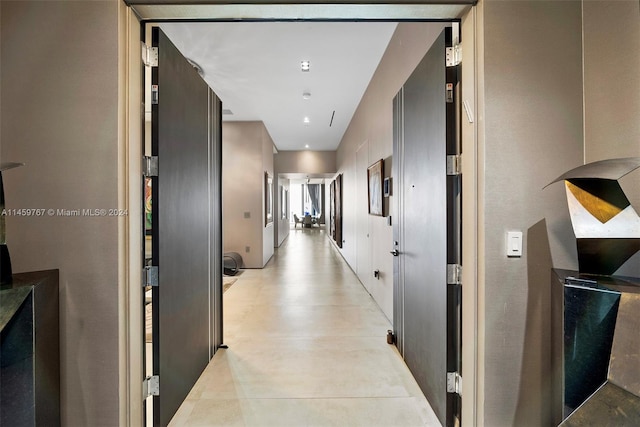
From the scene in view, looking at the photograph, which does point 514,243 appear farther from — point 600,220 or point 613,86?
point 613,86

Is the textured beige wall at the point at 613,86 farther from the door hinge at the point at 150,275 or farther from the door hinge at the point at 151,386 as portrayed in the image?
the door hinge at the point at 151,386

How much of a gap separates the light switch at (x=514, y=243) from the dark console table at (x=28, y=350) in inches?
87.1

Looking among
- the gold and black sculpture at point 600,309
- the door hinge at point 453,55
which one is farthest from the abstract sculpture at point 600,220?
the door hinge at point 453,55

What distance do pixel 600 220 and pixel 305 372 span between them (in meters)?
2.17

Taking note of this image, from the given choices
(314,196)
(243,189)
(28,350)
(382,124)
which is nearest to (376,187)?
(382,124)

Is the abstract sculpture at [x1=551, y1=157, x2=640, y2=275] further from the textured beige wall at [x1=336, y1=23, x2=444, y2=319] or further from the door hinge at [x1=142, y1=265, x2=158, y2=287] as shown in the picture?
the door hinge at [x1=142, y1=265, x2=158, y2=287]

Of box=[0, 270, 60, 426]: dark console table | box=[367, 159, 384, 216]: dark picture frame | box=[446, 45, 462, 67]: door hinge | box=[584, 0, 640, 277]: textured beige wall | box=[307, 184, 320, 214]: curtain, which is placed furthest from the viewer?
box=[307, 184, 320, 214]: curtain

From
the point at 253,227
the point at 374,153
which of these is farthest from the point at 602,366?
the point at 253,227

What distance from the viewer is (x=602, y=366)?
103 centimetres

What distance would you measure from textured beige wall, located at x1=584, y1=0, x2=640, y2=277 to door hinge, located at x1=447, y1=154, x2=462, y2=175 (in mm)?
575

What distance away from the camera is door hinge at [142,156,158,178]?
5.08 ft

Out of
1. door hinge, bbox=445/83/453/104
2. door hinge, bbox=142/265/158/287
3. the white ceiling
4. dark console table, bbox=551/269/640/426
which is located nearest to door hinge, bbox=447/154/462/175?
door hinge, bbox=445/83/453/104

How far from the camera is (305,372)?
2264 millimetres

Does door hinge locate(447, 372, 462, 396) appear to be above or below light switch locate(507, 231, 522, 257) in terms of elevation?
below
